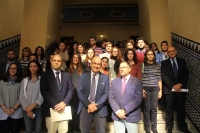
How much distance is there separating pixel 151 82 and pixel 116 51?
3.44 ft

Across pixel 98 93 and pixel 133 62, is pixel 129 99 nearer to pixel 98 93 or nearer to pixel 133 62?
pixel 98 93

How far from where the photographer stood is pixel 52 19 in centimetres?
611

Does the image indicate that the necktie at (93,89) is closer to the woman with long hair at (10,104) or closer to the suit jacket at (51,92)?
the suit jacket at (51,92)

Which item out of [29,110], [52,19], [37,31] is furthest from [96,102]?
[52,19]

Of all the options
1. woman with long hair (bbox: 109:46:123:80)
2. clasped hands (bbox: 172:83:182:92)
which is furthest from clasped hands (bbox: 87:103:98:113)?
clasped hands (bbox: 172:83:182:92)

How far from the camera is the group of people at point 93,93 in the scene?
2438mm

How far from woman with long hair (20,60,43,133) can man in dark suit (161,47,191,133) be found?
7.02ft

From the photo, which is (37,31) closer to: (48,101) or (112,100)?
(48,101)

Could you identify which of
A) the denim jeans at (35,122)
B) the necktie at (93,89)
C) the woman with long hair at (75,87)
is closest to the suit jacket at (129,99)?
the necktie at (93,89)

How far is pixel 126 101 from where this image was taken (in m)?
2.43

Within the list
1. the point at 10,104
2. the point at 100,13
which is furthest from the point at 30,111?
the point at 100,13

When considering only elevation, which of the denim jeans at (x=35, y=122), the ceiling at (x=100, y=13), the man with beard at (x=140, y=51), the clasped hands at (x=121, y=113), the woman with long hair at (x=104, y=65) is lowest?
the denim jeans at (x=35, y=122)

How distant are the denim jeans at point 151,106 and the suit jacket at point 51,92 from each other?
131cm

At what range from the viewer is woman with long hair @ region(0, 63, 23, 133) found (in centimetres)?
278
